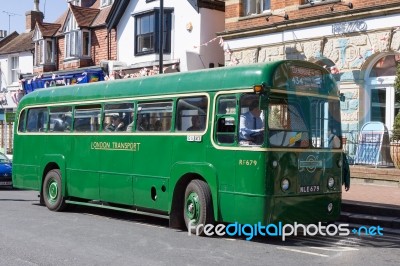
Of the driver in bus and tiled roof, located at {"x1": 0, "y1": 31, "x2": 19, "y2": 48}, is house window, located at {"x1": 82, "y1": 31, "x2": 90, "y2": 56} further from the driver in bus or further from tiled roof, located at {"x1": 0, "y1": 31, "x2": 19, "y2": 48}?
the driver in bus

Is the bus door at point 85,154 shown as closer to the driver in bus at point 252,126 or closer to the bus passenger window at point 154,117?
the bus passenger window at point 154,117

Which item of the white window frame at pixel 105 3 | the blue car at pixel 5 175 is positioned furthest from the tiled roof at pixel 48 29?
the blue car at pixel 5 175

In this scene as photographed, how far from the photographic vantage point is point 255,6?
878 inches

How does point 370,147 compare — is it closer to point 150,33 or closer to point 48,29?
point 150,33

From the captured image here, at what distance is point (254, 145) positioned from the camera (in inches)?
372

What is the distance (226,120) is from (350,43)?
10073 mm

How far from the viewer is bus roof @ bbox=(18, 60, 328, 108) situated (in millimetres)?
9664

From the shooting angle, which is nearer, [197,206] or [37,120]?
[197,206]

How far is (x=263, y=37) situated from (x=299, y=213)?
1273cm

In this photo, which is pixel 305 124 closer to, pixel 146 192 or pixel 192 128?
pixel 192 128

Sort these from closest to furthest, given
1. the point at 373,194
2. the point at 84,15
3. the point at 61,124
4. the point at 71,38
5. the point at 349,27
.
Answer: the point at 373,194, the point at 61,124, the point at 349,27, the point at 84,15, the point at 71,38

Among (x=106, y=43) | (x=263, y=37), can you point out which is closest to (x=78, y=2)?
(x=106, y=43)

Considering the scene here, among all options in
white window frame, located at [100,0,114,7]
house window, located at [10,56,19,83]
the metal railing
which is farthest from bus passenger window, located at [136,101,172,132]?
house window, located at [10,56,19,83]

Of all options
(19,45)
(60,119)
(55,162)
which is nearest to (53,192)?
(55,162)
